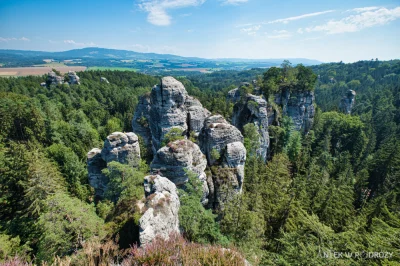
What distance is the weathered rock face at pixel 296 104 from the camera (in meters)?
54.6

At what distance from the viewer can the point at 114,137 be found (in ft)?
90.9

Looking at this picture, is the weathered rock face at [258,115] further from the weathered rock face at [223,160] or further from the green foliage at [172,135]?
the green foliage at [172,135]

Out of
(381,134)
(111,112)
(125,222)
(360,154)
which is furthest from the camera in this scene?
(111,112)

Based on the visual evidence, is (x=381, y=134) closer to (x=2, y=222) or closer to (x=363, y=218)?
(x=363, y=218)

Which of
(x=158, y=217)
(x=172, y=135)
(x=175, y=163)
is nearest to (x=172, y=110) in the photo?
(x=172, y=135)

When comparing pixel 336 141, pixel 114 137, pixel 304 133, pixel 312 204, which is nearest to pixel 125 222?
pixel 114 137

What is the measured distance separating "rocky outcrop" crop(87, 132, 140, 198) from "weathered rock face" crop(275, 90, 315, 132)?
42.4 m

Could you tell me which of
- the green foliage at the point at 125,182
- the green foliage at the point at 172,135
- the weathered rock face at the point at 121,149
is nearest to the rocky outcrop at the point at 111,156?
the weathered rock face at the point at 121,149

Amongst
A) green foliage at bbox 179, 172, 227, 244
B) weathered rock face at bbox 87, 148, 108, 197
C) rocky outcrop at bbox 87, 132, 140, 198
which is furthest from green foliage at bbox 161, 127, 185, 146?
green foliage at bbox 179, 172, 227, 244

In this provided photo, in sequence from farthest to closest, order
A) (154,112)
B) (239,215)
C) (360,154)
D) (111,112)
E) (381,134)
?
(111,112)
(381,134)
(360,154)
(154,112)
(239,215)

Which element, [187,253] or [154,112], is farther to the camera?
[154,112]

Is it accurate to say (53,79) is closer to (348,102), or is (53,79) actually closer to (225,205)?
(225,205)

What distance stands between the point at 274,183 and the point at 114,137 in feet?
79.9

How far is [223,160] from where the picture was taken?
28031mm
